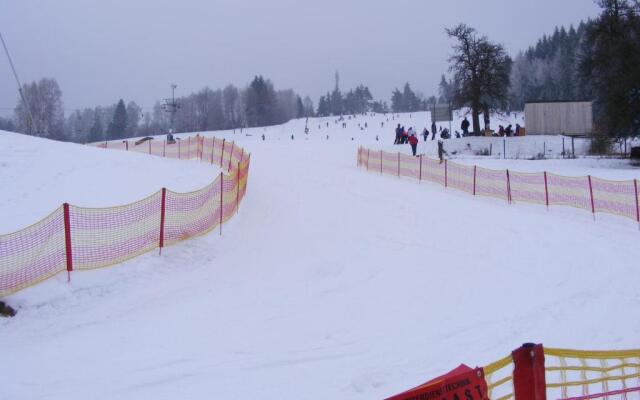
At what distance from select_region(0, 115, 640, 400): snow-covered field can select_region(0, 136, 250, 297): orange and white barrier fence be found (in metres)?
0.31

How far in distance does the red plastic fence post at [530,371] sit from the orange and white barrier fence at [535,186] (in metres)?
14.9

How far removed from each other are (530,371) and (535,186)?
59.3 ft

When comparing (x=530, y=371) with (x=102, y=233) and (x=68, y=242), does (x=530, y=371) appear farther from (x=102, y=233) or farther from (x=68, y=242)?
(x=102, y=233)

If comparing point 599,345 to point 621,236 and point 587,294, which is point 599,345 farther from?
point 621,236

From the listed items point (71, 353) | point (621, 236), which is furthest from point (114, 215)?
point (621, 236)

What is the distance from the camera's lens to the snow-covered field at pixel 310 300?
21.5 feet

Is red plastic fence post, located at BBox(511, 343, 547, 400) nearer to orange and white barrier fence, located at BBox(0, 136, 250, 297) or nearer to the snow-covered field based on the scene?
the snow-covered field

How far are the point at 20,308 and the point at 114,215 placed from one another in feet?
9.54

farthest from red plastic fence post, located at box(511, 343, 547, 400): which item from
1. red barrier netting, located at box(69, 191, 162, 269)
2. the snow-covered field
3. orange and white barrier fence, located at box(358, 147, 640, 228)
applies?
orange and white barrier fence, located at box(358, 147, 640, 228)

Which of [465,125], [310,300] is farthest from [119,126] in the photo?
[310,300]

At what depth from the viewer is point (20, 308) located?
27.6ft

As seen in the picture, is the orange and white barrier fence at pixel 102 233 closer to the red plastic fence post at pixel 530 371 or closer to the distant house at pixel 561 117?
the red plastic fence post at pixel 530 371

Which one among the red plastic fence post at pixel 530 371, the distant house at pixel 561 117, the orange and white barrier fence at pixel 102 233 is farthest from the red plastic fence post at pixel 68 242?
the distant house at pixel 561 117

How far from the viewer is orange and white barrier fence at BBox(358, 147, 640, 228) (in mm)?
17438
